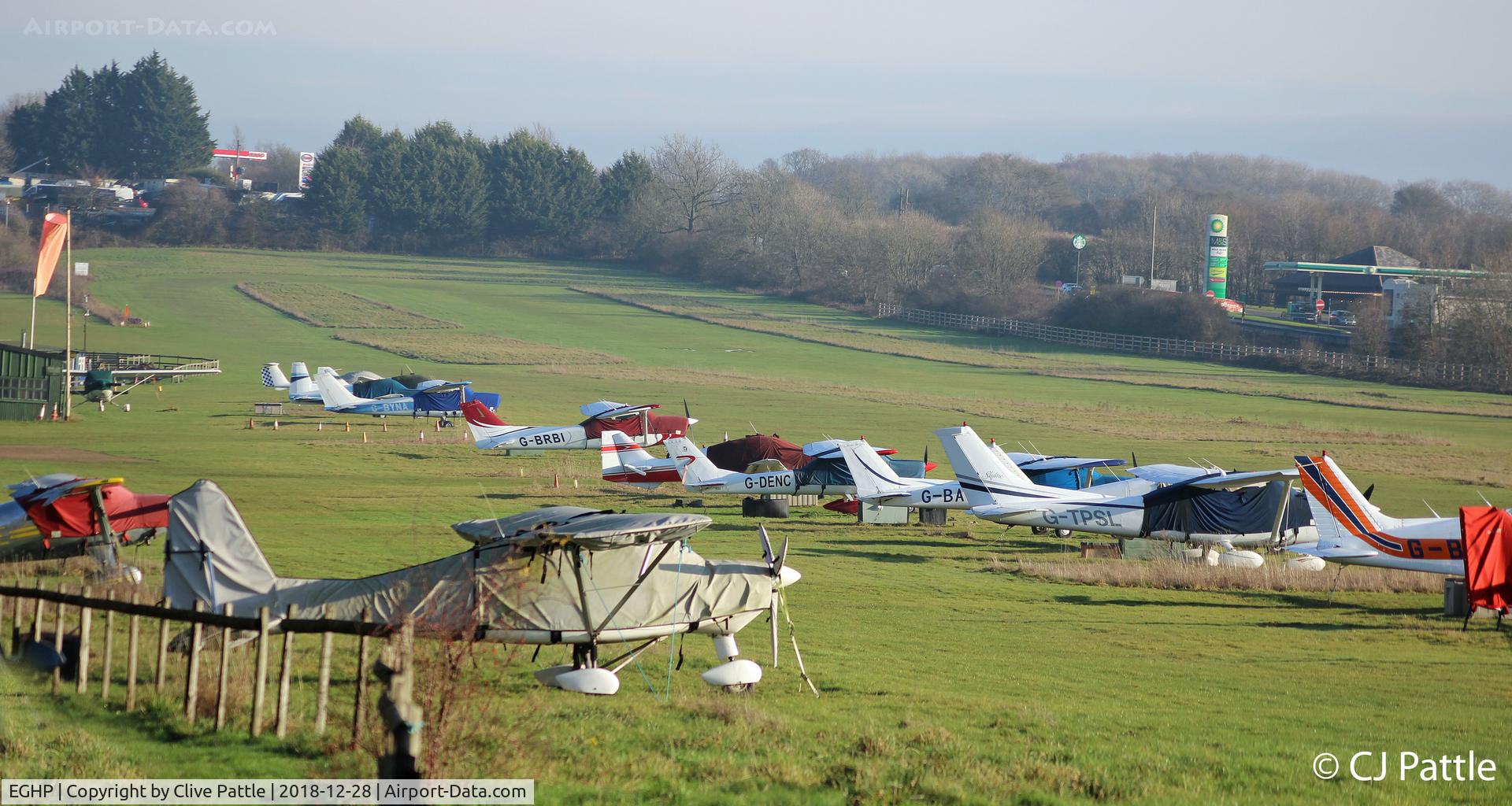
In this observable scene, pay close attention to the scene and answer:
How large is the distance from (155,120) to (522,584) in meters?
137

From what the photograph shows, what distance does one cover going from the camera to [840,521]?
2817 cm

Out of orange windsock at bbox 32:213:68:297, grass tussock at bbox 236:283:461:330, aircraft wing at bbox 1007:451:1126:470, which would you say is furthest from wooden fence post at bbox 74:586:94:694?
grass tussock at bbox 236:283:461:330

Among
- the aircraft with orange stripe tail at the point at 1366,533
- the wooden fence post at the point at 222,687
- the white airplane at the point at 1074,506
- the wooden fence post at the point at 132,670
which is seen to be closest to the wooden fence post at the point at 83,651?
the wooden fence post at the point at 132,670

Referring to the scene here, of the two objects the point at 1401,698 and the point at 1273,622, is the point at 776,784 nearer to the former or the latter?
the point at 1401,698

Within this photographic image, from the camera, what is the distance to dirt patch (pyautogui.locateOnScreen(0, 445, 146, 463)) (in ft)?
103

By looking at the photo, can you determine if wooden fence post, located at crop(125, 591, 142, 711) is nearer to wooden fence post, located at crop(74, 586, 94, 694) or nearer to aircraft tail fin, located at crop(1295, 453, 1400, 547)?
wooden fence post, located at crop(74, 586, 94, 694)

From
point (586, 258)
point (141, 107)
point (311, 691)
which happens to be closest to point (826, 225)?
point (586, 258)

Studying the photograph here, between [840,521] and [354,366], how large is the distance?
145 ft

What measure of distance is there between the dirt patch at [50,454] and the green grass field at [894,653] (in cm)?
19

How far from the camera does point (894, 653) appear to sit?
594 inches

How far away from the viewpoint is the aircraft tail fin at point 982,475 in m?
24.1

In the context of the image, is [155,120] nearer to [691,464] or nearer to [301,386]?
[301,386]

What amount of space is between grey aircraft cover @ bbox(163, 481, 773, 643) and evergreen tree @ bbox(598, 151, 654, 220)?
127m

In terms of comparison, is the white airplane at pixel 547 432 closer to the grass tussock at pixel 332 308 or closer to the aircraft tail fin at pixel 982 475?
the aircraft tail fin at pixel 982 475
